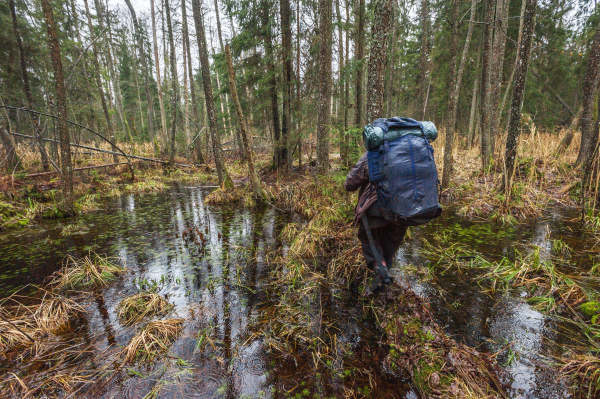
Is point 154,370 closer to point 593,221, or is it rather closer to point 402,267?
point 402,267

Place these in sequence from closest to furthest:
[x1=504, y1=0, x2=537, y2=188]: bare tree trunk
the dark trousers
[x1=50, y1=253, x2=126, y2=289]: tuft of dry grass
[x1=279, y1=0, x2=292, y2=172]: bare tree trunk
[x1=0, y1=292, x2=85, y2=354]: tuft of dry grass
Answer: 1. [x1=0, y1=292, x2=85, y2=354]: tuft of dry grass
2. the dark trousers
3. [x1=50, y1=253, x2=126, y2=289]: tuft of dry grass
4. [x1=504, y1=0, x2=537, y2=188]: bare tree trunk
5. [x1=279, y1=0, x2=292, y2=172]: bare tree trunk

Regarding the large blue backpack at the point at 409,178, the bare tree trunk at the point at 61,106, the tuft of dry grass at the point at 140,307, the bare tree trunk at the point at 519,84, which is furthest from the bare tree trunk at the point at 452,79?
the bare tree trunk at the point at 61,106

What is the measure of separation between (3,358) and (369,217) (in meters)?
4.34

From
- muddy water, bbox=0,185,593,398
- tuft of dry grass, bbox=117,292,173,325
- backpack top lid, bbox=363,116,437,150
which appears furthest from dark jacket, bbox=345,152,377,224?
tuft of dry grass, bbox=117,292,173,325

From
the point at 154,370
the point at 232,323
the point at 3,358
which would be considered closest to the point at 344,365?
the point at 232,323

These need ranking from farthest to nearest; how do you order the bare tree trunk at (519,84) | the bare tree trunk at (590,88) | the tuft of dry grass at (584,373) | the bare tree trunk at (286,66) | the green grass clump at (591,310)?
the bare tree trunk at (286,66) → the bare tree trunk at (590,88) → the bare tree trunk at (519,84) → the green grass clump at (591,310) → the tuft of dry grass at (584,373)

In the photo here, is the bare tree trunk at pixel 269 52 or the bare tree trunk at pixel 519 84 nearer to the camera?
the bare tree trunk at pixel 519 84

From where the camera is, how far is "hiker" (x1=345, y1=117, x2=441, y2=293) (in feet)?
8.16

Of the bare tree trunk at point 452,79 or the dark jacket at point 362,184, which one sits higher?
the bare tree trunk at point 452,79

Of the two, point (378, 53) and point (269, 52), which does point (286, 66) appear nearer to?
point (269, 52)

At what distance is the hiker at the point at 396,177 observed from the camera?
249 centimetres

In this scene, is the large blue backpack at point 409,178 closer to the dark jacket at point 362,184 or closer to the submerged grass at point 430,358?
the dark jacket at point 362,184

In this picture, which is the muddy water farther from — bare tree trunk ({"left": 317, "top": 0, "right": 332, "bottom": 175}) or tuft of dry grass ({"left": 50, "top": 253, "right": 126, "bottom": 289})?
bare tree trunk ({"left": 317, "top": 0, "right": 332, "bottom": 175})

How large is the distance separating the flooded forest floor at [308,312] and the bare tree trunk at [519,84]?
46.1 inches
